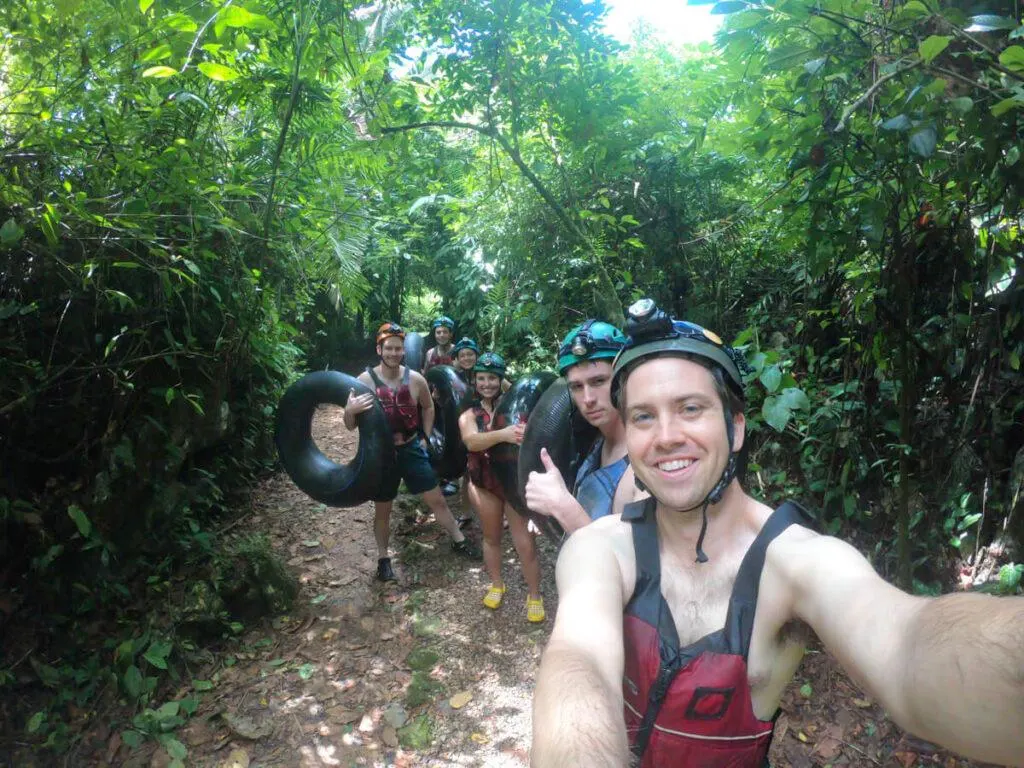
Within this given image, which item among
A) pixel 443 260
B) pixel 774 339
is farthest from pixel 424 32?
pixel 443 260

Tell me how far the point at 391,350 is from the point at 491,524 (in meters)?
1.68

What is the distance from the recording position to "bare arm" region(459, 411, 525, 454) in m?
3.64

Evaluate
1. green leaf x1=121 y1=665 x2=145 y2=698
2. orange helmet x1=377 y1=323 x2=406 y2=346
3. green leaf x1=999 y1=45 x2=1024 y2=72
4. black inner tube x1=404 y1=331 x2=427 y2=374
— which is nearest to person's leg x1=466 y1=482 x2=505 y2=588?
orange helmet x1=377 y1=323 x2=406 y2=346

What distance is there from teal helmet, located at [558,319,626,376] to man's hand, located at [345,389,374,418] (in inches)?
80.0

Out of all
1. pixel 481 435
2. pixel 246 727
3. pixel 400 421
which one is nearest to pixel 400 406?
pixel 400 421

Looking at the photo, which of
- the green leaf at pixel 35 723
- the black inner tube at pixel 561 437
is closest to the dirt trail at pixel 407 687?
the green leaf at pixel 35 723

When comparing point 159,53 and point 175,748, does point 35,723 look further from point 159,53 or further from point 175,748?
point 159,53

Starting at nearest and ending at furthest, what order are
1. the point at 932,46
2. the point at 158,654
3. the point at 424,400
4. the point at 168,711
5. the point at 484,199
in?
the point at 932,46 → the point at 168,711 → the point at 158,654 → the point at 424,400 → the point at 484,199

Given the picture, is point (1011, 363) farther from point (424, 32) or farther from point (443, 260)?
point (443, 260)

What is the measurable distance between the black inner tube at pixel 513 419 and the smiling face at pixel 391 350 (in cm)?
126

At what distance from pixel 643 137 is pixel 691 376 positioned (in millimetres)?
3865

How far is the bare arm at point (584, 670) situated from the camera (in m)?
1.02

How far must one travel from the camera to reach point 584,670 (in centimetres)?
118

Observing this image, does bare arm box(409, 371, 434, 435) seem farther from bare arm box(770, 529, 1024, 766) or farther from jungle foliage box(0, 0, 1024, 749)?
bare arm box(770, 529, 1024, 766)
